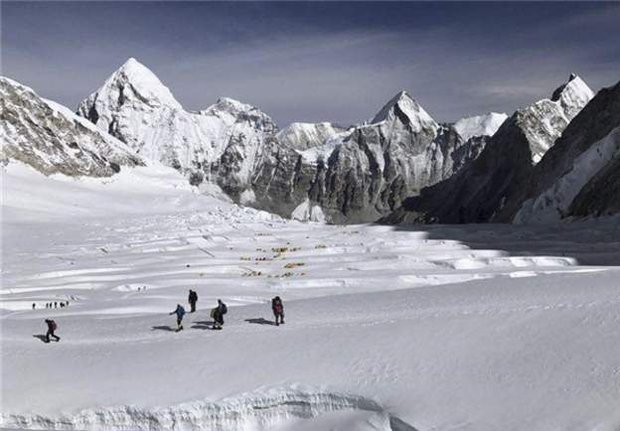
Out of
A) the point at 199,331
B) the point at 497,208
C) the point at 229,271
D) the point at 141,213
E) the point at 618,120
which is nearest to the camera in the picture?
the point at 199,331

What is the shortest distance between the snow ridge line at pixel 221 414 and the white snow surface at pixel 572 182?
9463 cm

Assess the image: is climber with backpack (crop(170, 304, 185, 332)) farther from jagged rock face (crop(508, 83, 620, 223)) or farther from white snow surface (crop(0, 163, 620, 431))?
jagged rock face (crop(508, 83, 620, 223))

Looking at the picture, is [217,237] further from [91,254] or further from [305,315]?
[305,315]

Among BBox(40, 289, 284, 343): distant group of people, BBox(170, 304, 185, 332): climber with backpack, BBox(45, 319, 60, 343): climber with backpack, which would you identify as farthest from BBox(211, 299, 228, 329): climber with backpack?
BBox(45, 319, 60, 343): climber with backpack

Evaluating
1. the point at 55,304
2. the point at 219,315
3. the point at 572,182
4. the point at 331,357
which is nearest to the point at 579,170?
the point at 572,182

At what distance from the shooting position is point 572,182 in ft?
371

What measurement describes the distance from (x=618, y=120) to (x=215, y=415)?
119897 mm

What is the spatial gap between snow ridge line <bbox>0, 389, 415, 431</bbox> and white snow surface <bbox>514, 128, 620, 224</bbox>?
94631 mm

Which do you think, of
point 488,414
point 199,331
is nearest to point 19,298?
point 199,331

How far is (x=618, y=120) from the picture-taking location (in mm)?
122750

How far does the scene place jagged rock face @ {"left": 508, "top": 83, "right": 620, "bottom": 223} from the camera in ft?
324

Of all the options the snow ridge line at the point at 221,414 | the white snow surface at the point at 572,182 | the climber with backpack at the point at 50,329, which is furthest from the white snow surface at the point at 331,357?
the white snow surface at the point at 572,182

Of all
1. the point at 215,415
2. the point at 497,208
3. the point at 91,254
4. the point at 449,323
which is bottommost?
the point at 215,415

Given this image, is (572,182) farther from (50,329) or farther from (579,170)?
(50,329)
